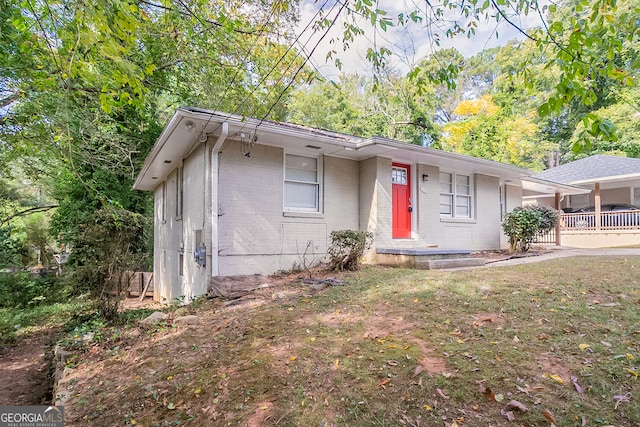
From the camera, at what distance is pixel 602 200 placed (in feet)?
62.1

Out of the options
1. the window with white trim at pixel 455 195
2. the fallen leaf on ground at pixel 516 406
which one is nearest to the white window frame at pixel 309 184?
the window with white trim at pixel 455 195

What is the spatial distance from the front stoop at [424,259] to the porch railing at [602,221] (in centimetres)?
1118

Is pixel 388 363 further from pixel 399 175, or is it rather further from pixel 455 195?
pixel 455 195

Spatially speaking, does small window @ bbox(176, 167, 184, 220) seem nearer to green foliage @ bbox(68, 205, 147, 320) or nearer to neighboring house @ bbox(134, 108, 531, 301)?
neighboring house @ bbox(134, 108, 531, 301)

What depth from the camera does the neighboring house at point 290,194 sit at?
7035 mm

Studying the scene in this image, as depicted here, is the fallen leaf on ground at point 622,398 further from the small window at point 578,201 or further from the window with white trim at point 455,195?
the small window at point 578,201

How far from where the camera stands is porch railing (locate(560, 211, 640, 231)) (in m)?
14.5

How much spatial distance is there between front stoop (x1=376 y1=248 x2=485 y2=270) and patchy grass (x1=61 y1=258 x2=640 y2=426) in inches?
99.6

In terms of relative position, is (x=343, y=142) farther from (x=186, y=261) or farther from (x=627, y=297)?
(x=627, y=297)

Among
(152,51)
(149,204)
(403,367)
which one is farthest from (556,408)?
(149,204)

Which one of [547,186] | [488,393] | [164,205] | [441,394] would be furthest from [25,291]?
[547,186]

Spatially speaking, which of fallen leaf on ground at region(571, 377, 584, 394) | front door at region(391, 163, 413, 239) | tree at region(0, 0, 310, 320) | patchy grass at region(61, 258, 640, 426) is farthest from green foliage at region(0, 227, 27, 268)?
fallen leaf on ground at region(571, 377, 584, 394)

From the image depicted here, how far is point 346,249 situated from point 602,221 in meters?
14.8

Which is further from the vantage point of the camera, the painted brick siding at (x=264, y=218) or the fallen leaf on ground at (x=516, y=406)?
the painted brick siding at (x=264, y=218)
